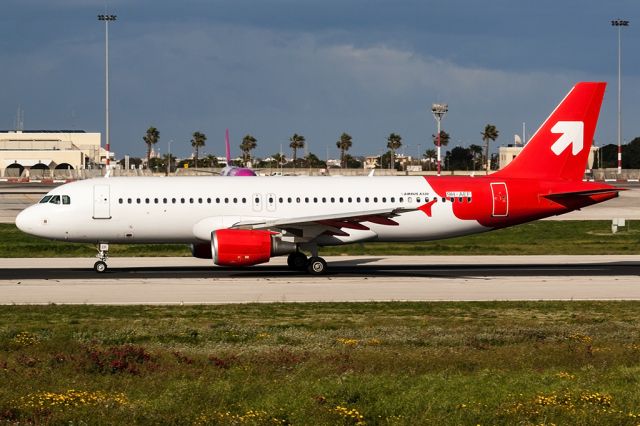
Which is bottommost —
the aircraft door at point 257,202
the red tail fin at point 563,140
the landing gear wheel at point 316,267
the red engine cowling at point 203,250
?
the landing gear wheel at point 316,267

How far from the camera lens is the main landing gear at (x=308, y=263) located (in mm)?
37312

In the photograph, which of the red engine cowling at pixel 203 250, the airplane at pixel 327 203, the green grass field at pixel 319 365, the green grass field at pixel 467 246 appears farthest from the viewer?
the green grass field at pixel 467 246

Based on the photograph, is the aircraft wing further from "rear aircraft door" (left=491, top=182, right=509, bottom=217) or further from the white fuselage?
"rear aircraft door" (left=491, top=182, right=509, bottom=217)

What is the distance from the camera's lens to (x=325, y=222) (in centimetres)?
3588

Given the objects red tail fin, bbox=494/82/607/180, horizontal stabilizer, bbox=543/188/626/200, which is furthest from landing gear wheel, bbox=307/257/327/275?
horizontal stabilizer, bbox=543/188/626/200

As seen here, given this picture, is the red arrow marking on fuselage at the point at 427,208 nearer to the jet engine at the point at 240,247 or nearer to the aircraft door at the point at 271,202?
the aircraft door at the point at 271,202

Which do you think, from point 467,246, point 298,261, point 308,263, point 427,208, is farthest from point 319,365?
point 467,246

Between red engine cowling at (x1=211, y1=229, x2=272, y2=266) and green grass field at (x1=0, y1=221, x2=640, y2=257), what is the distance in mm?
8315

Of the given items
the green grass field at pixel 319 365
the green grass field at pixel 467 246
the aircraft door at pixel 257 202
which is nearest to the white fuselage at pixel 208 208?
the aircraft door at pixel 257 202

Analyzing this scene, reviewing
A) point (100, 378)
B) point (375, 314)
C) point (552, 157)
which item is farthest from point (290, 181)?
point (100, 378)

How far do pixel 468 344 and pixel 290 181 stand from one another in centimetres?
1864

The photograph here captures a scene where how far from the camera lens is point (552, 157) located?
39.4 m

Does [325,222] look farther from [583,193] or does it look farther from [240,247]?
[583,193]

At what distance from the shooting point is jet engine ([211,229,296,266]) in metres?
34.5
